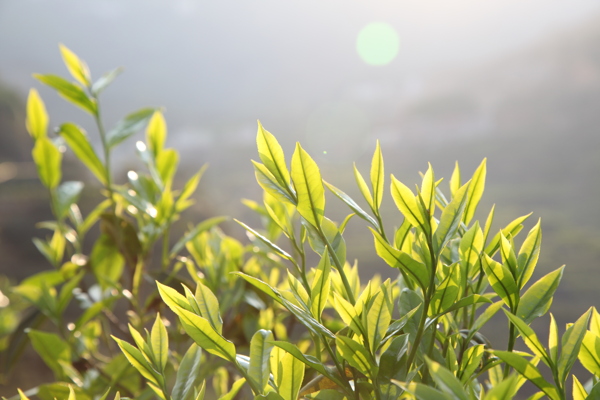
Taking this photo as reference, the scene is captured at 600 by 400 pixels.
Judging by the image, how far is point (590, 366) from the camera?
0.25m

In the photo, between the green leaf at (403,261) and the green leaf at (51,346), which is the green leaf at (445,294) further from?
the green leaf at (51,346)

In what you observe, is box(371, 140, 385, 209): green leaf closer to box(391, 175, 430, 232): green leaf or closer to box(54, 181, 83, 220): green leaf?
box(391, 175, 430, 232): green leaf

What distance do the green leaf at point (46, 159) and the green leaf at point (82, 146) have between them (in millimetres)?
58

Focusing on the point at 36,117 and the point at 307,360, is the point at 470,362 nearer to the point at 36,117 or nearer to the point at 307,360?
the point at 307,360

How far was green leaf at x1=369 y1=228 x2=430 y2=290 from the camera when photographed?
8.8 inches

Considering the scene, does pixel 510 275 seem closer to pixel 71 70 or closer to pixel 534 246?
pixel 534 246

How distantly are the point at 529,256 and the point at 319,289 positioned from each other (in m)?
0.12

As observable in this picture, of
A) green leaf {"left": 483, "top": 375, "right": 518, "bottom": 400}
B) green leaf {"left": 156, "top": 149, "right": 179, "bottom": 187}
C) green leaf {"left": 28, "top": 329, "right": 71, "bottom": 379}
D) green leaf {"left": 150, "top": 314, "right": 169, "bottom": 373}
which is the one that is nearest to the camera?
green leaf {"left": 483, "top": 375, "right": 518, "bottom": 400}

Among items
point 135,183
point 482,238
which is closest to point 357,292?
point 482,238

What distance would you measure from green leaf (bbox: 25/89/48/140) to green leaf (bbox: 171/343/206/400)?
40cm

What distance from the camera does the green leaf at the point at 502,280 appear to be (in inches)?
9.3

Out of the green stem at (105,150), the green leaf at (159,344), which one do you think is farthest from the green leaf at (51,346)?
the green leaf at (159,344)

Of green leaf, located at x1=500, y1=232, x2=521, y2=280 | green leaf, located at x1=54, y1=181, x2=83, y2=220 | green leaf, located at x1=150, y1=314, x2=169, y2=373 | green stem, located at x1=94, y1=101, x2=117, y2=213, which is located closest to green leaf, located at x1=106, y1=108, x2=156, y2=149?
green stem, located at x1=94, y1=101, x2=117, y2=213

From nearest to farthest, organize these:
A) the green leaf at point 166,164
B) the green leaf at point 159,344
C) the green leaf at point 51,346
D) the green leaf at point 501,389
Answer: the green leaf at point 501,389
the green leaf at point 159,344
the green leaf at point 51,346
the green leaf at point 166,164
